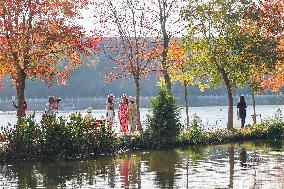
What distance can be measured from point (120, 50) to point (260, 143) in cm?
1338

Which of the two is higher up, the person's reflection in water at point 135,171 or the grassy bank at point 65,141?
the grassy bank at point 65,141

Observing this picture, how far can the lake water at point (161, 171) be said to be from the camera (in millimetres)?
16562

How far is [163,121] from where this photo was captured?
27828mm

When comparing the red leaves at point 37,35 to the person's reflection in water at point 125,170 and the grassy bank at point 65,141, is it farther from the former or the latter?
the person's reflection in water at point 125,170

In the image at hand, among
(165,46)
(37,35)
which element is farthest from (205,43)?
(37,35)

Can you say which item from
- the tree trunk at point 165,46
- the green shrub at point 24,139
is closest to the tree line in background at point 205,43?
the tree trunk at point 165,46

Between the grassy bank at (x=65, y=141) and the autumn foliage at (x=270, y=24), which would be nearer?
the grassy bank at (x=65, y=141)

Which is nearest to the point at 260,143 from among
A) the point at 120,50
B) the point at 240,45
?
the point at 240,45

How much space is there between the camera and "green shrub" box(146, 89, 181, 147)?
2772cm

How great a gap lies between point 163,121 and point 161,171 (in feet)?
29.1

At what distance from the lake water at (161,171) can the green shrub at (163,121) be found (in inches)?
67.5

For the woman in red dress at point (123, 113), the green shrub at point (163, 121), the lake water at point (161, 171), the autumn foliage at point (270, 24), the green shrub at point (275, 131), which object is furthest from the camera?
the autumn foliage at point (270, 24)

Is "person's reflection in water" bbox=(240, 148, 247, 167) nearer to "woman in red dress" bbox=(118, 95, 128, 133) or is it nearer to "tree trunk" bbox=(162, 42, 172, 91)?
"woman in red dress" bbox=(118, 95, 128, 133)

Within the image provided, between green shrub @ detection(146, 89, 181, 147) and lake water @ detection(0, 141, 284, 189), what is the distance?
1716 mm
